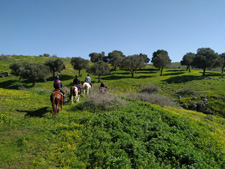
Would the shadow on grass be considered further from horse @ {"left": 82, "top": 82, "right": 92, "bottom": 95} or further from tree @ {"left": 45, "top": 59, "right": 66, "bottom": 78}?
tree @ {"left": 45, "top": 59, "right": 66, "bottom": 78}

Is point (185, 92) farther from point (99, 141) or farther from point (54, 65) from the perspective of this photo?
point (54, 65)

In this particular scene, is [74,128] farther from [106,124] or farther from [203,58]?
[203,58]

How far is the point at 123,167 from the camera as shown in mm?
6340

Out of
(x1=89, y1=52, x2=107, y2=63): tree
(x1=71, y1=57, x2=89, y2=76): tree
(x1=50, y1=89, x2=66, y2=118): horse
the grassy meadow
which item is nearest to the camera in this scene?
the grassy meadow

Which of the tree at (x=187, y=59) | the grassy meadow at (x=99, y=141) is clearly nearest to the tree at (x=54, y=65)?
the grassy meadow at (x=99, y=141)

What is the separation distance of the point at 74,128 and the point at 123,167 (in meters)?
4.61

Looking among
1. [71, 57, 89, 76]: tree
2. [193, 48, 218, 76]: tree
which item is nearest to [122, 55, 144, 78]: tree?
[71, 57, 89, 76]: tree

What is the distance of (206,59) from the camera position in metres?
55.7

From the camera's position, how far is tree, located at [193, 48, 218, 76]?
54.3 m

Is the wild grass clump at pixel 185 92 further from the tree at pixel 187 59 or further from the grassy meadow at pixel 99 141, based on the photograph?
the tree at pixel 187 59

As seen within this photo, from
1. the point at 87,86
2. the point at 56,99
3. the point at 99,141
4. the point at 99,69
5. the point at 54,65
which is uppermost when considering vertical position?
the point at 54,65

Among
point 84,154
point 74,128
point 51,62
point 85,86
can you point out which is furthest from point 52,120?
point 51,62

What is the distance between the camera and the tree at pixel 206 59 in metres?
54.3

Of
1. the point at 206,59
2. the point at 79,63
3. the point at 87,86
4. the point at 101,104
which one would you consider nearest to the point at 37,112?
the point at 101,104
